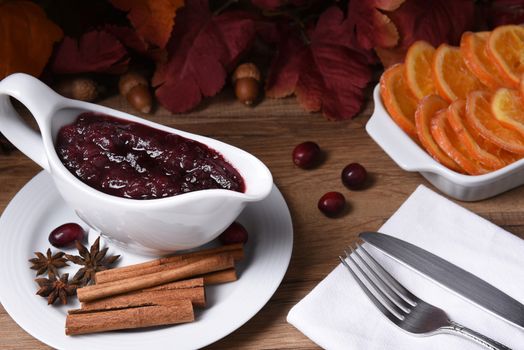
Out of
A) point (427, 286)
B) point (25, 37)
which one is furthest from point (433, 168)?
point (25, 37)

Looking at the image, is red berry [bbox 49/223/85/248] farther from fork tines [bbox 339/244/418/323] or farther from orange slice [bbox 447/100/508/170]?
orange slice [bbox 447/100/508/170]

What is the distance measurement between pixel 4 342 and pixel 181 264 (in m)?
0.37

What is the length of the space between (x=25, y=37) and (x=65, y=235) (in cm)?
59

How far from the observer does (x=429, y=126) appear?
1.78 m

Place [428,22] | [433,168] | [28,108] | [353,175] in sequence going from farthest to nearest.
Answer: [428,22], [353,175], [433,168], [28,108]

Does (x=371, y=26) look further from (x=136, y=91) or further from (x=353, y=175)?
(x=136, y=91)

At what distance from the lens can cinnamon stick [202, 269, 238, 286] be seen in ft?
5.07

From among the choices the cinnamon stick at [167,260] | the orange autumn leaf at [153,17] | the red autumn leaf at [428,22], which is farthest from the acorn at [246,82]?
the cinnamon stick at [167,260]

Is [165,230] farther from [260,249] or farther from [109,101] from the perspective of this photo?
[109,101]

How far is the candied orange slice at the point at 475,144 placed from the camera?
172 cm

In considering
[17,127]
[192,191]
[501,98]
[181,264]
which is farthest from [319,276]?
[17,127]

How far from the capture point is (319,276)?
1.64 meters

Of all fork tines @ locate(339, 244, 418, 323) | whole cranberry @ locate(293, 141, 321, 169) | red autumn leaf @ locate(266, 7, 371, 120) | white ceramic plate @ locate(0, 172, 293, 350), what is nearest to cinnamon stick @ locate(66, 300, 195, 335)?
white ceramic plate @ locate(0, 172, 293, 350)

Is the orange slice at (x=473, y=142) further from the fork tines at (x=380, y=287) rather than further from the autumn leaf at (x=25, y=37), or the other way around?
the autumn leaf at (x=25, y=37)
